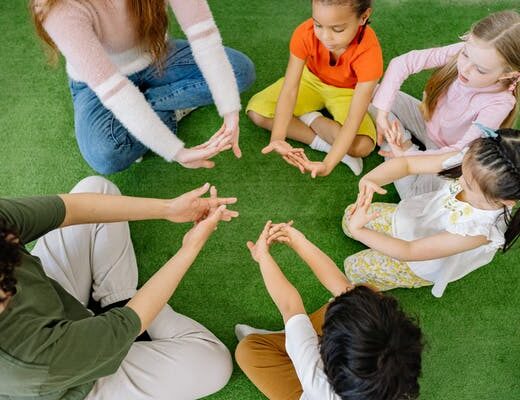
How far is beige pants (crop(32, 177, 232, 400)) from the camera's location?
112 centimetres

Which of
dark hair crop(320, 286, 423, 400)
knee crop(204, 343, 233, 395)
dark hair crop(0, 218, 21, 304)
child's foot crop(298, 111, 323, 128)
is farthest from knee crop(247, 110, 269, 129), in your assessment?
dark hair crop(0, 218, 21, 304)

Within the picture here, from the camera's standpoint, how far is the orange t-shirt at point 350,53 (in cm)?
135

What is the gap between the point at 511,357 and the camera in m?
1.40

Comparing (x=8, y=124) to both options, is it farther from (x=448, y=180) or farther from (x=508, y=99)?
(x=508, y=99)

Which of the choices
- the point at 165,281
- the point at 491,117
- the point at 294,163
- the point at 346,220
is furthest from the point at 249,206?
the point at 491,117

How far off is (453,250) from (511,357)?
509mm

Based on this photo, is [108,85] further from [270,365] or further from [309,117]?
Result: [270,365]

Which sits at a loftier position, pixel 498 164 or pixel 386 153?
pixel 498 164

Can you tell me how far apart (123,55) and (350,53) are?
24.4 inches

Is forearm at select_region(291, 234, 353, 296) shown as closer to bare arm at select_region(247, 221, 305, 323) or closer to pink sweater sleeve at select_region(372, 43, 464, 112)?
bare arm at select_region(247, 221, 305, 323)

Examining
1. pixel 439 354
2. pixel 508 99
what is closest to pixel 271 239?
pixel 439 354

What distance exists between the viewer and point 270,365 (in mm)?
1226

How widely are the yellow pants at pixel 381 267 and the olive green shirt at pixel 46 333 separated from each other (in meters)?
0.66

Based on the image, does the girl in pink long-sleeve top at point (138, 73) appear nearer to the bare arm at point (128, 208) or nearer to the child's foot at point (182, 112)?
the child's foot at point (182, 112)
